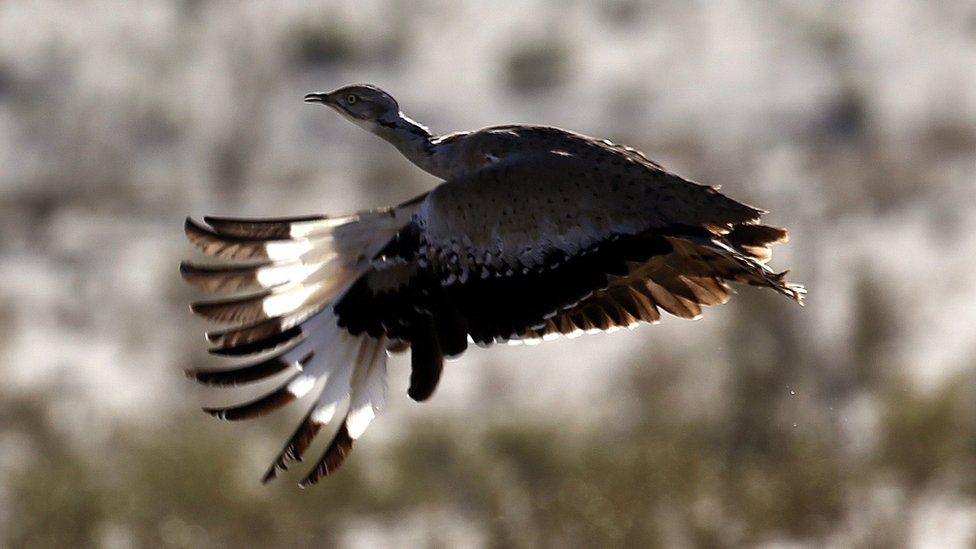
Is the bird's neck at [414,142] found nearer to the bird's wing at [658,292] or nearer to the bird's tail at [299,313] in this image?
the bird's tail at [299,313]

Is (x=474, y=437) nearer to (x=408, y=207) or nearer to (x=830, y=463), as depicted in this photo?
(x=830, y=463)

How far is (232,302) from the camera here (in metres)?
9.73

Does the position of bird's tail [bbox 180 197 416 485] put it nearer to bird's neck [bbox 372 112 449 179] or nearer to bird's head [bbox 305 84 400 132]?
bird's neck [bbox 372 112 449 179]

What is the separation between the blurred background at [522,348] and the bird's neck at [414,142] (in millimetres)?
5523

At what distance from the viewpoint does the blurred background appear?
15773 mm

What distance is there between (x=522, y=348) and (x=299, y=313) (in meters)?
9.13

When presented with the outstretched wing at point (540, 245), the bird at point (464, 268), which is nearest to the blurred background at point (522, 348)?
the bird at point (464, 268)

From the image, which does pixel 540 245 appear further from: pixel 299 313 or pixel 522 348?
pixel 522 348

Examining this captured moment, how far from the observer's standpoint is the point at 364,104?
10.1 metres

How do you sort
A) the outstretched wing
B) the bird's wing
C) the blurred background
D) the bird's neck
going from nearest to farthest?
the outstretched wing → the bird's wing → the bird's neck → the blurred background

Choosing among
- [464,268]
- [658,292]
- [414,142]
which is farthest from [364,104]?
[658,292]

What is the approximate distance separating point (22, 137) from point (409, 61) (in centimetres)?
471

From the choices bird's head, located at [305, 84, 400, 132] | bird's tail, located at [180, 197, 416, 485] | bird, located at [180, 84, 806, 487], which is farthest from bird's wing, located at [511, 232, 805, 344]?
bird's head, located at [305, 84, 400, 132]

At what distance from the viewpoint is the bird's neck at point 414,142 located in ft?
32.0
